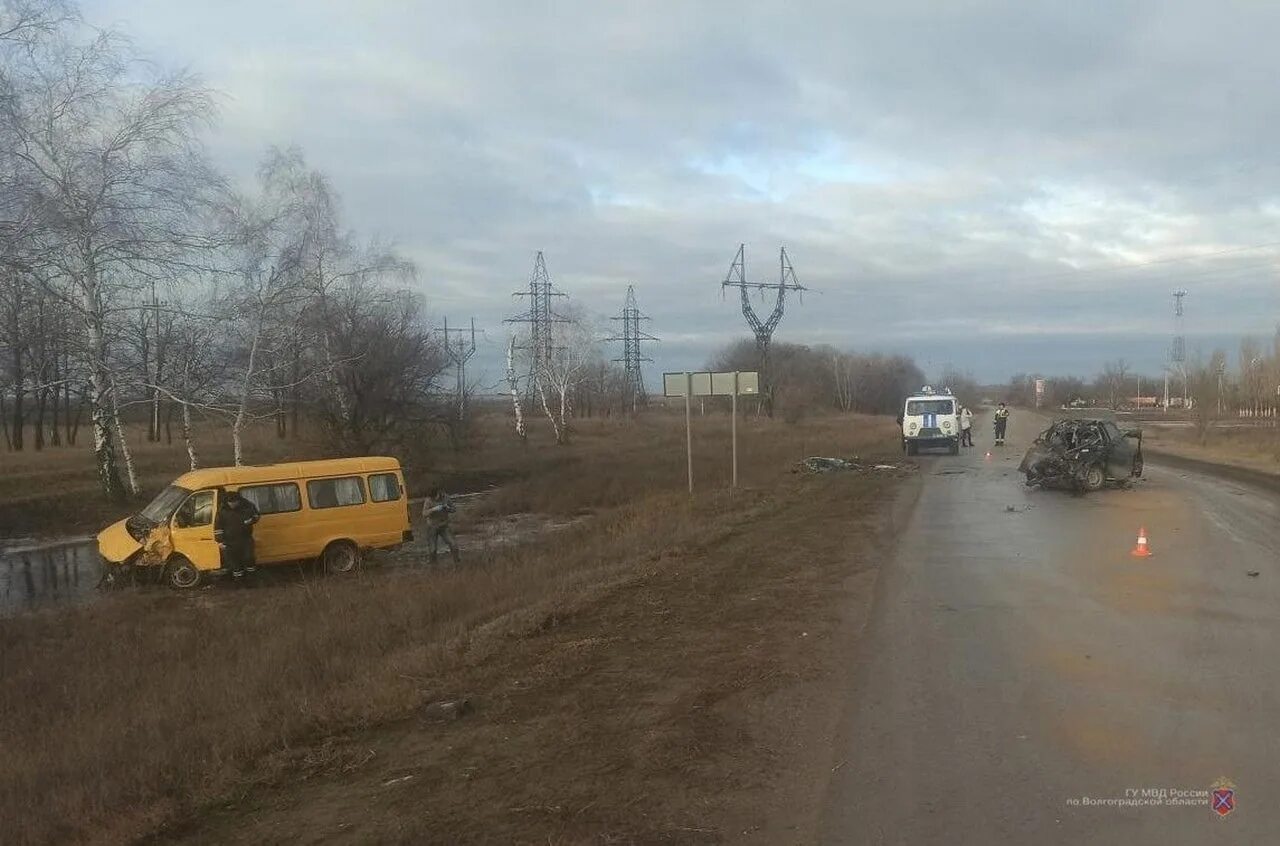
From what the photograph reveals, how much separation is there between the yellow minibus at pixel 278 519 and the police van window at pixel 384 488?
0.02 meters

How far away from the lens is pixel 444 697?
662 cm

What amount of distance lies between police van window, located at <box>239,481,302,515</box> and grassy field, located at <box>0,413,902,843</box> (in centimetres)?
159

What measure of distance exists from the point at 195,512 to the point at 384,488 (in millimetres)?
3262

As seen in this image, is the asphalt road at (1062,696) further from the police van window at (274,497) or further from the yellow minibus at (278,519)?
the police van window at (274,497)

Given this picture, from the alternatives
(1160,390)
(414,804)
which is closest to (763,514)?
(414,804)

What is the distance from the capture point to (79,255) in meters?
23.1

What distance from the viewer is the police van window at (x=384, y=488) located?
17.2 metres

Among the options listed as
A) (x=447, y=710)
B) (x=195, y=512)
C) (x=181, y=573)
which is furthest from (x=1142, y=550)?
(x=181, y=573)

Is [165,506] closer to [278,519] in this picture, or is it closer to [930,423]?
[278,519]

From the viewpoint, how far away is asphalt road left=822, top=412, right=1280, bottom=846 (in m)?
4.51

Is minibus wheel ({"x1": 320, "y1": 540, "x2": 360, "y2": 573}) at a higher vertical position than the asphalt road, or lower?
lower

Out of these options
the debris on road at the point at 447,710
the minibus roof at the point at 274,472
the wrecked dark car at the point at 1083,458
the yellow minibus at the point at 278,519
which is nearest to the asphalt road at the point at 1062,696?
the debris on road at the point at 447,710

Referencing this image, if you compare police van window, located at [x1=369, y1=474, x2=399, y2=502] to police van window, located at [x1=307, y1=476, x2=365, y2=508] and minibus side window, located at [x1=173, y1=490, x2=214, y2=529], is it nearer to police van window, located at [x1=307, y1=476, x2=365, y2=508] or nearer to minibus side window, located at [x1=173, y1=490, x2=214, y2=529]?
police van window, located at [x1=307, y1=476, x2=365, y2=508]

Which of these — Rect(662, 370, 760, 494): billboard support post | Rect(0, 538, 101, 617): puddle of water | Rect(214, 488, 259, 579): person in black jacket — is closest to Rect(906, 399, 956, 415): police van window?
Rect(662, 370, 760, 494): billboard support post
